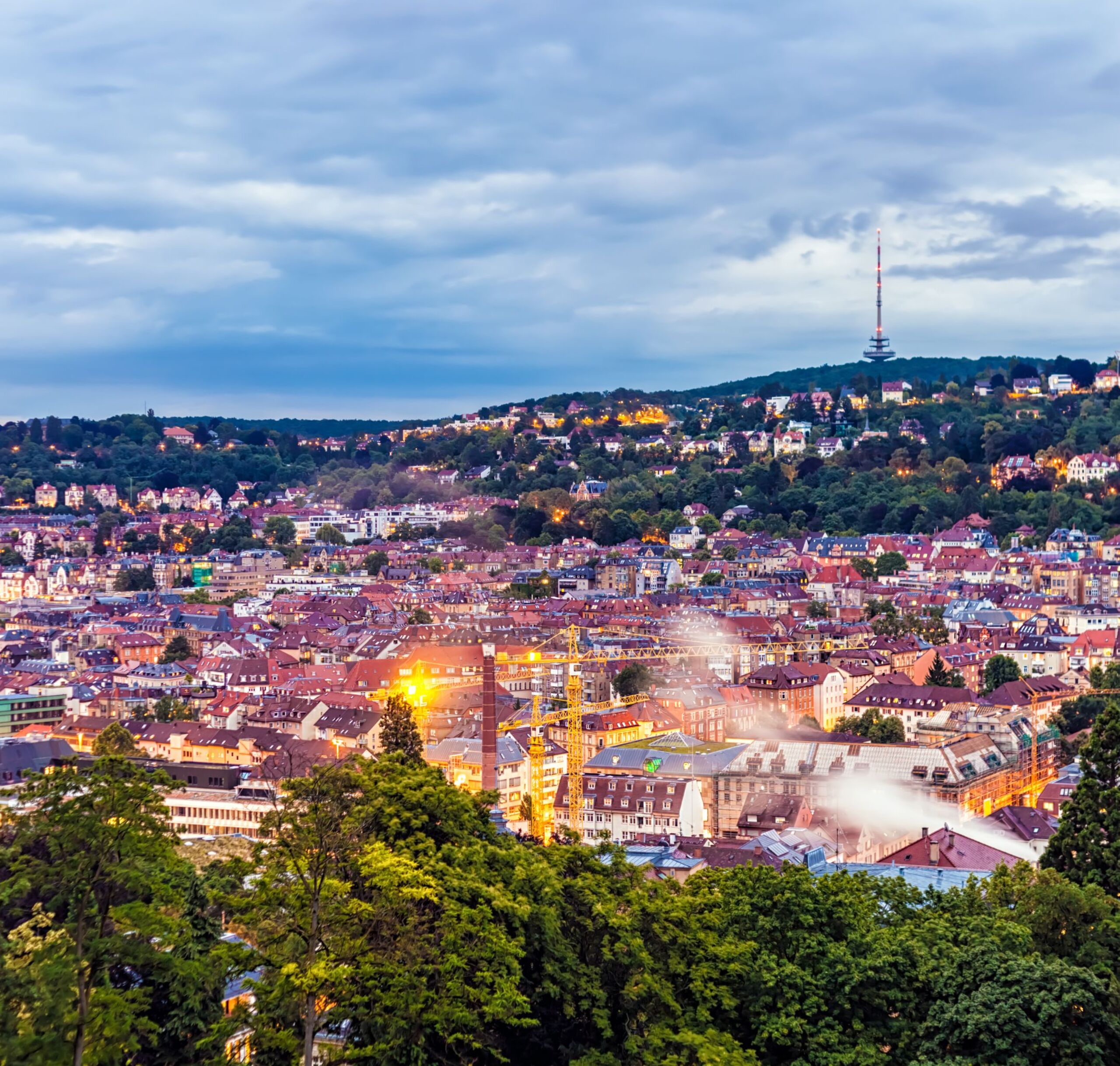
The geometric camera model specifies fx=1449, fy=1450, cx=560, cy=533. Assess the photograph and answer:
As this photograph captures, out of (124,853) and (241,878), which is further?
(241,878)

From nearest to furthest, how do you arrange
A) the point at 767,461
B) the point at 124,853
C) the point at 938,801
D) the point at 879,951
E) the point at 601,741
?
the point at 124,853 < the point at 879,951 < the point at 938,801 < the point at 601,741 < the point at 767,461

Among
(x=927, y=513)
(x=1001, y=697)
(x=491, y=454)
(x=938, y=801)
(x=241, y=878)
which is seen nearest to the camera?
(x=241, y=878)

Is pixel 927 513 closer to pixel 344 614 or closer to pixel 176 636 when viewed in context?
pixel 344 614

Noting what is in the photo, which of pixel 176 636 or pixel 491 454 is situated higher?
pixel 491 454

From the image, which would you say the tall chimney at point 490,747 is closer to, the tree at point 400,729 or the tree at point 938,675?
the tree at point 400,729

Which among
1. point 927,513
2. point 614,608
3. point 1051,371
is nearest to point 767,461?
point 927,513

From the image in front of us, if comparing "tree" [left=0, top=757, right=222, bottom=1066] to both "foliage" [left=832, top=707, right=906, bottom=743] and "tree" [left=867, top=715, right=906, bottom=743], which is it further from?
"tree" [left=867, top=715, right=906, bottom=743]

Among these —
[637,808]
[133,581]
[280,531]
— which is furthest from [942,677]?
[280,531]

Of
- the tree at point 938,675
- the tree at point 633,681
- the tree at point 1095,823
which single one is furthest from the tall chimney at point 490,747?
the tree at point 1095,823
